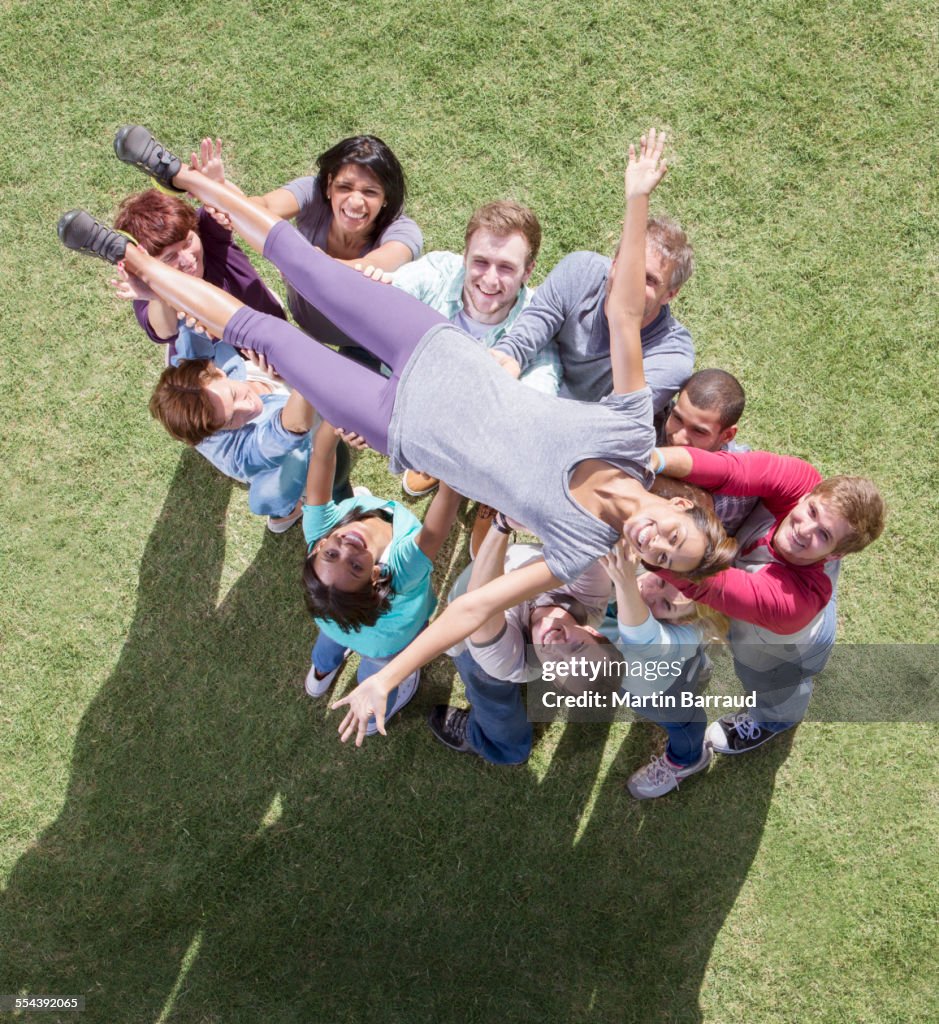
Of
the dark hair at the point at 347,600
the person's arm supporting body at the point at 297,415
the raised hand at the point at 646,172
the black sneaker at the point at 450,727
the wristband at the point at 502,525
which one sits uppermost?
the raised hand at the point at 646,172

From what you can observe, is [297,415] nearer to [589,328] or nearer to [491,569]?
[491,569]

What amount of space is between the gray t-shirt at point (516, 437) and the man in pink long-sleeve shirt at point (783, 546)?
1.27 ft

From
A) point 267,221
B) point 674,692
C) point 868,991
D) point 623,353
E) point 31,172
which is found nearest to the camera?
point 623,353

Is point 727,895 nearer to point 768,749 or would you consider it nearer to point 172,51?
point 768,749

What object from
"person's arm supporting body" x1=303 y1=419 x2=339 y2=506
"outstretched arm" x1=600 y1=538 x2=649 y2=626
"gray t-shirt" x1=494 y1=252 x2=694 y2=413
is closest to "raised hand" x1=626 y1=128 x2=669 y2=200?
"gray t-shirt" x1=494 y1=252 x2=694 y2=413

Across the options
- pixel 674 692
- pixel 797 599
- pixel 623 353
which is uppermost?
pixel 623 353

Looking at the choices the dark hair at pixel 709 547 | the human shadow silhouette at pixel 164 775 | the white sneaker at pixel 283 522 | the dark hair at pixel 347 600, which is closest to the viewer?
the dark hair at pixel 709 547

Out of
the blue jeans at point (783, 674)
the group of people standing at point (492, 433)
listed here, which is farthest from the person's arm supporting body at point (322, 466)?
the blue jeans at point (783, 674)

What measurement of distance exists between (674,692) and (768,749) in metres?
1.20

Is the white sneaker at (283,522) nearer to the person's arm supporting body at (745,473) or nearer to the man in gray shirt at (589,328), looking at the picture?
the man in gray shirt at (589,328)

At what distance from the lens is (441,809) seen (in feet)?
17.9

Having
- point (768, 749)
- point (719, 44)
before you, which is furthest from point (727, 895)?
point (719, 44)

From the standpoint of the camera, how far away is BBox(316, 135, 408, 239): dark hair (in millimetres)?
4574

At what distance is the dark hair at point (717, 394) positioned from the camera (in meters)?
4.28
